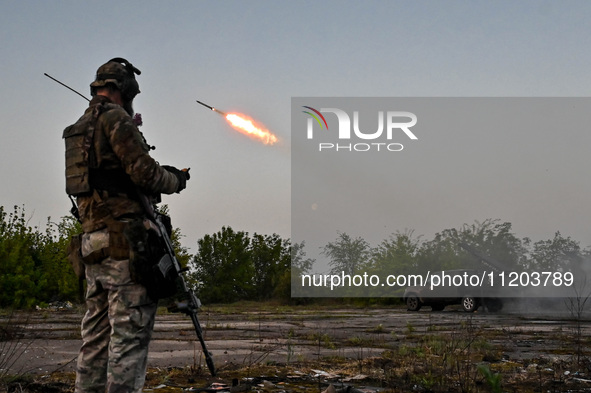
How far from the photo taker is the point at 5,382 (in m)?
4.99

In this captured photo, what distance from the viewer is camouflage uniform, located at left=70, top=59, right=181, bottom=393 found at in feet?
12.2

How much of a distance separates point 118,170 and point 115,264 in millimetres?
566

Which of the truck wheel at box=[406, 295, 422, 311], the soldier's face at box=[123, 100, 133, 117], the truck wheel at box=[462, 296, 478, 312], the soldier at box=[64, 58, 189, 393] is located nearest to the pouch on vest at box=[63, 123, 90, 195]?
the soldier at box=[64, 58, 189, 393]

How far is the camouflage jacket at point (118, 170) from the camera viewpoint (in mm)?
3791

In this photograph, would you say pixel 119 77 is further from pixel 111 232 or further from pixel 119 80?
pixel 111 232

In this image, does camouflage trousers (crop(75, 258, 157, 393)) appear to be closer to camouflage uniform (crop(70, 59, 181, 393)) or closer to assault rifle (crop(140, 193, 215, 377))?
camouflage uniform (crop(70, 59, 181, 393))

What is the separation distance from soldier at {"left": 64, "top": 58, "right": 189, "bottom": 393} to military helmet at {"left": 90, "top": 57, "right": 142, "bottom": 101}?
0.05m

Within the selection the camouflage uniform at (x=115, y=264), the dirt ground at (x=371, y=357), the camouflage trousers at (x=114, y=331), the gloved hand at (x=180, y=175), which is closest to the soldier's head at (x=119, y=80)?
the camouflage uniform at (x=115, y=264)

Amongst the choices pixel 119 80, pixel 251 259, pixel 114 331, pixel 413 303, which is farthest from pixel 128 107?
pixel 251 259

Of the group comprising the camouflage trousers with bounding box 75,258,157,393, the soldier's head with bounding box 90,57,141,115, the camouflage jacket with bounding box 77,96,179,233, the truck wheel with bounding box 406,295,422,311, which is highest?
the soldier's head with bounding box 90,57,141,115

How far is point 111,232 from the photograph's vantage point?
3.81m

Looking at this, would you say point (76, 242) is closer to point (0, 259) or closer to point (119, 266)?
point (119, 266)

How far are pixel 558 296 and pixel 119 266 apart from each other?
19.4 m

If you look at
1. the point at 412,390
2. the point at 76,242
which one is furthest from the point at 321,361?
the point at 76,242
